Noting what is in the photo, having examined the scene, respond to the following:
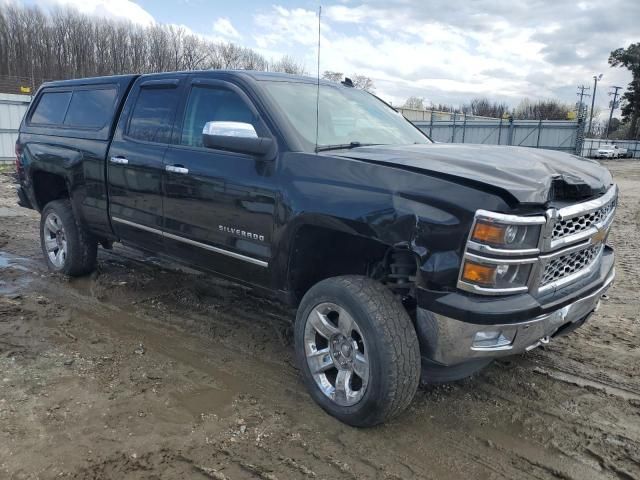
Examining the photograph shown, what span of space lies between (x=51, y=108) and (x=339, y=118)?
3.63 metres

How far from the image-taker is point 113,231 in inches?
188

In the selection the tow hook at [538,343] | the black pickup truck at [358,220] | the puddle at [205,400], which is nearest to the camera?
the black pickup truck at [358,220]

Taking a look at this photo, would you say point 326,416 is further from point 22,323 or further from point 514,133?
point 514,133

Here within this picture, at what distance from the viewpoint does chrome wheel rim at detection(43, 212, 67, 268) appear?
5.51 m

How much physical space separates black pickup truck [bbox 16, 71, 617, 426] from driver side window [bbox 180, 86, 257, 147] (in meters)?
0.02

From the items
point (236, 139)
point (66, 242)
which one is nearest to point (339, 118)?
point (236, 139)

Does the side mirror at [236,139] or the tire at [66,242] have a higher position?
the side mirror at [236,139]

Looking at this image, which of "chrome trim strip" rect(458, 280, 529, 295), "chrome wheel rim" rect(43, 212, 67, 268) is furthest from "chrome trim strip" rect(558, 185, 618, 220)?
"chrome wheel rim" rect(43, 212, 67, 268)

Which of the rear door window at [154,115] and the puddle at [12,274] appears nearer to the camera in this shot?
the rear door window at [154,115]

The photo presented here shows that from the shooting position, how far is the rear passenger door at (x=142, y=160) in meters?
4.11

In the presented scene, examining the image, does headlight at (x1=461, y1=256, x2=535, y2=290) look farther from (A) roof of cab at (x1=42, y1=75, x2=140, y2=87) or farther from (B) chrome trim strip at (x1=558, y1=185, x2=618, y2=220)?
(A) roof of cab at (x1=42, y1=75, x2=140, y2=87)

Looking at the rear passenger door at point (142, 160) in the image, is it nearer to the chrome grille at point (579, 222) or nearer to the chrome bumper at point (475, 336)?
the chrome bumper at point (475, 336)

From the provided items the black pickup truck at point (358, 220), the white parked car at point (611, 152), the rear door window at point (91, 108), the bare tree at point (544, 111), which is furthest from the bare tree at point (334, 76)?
the bare tree at point (544, 111)

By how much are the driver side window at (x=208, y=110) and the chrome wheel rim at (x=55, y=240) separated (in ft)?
7.83
